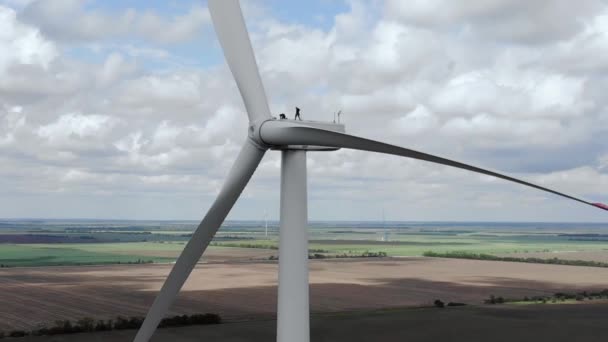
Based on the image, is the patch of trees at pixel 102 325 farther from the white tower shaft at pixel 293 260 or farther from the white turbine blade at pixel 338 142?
the white turbine blade at pixel 338 142

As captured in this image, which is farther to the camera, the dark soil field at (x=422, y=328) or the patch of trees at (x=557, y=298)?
the patch of trees at (x=557, y=298)

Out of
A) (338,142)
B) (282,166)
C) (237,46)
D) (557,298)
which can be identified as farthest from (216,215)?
(557,298)

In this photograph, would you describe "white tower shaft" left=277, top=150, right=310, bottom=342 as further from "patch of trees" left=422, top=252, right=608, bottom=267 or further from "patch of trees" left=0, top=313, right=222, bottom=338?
"patch of trees" left=422, top=252, right=608, bottom=267

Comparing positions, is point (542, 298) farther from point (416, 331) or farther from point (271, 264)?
point (271, 264)

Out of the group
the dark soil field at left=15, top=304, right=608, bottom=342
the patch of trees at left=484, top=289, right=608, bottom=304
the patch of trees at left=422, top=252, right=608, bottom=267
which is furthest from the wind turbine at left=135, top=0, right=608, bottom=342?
the patch of trees at left=422, top=252, right=608, bottom=267

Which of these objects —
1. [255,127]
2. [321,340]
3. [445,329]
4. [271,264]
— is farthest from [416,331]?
[271,264]

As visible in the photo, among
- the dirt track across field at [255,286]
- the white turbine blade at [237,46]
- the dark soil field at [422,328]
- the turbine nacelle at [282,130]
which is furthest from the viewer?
the dirt track across field at [255,286]

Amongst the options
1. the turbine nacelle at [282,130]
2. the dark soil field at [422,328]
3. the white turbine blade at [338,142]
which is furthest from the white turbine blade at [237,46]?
the dark soil field at [422,328]

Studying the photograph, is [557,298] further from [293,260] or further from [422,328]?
[293,260]
